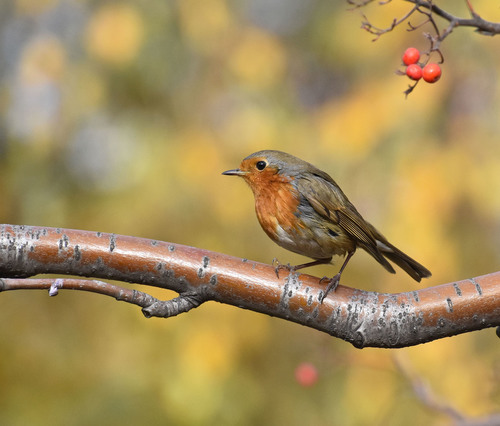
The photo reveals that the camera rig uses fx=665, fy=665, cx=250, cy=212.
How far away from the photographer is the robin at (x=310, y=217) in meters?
3.04

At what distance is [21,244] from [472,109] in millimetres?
3779

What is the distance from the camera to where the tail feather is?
3.20 m

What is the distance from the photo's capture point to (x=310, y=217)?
3.09 meters

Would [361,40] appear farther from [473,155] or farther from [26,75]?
[26,75]

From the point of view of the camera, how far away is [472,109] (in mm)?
4973

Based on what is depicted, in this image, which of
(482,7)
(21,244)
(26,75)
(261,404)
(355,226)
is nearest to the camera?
(21,244)

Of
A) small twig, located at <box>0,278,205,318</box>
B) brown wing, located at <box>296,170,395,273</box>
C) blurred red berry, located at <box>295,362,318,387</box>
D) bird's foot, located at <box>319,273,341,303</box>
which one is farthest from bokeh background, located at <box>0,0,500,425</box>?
small twig, located at <box>0,278,205,318</box>

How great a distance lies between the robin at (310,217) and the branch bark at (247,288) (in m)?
0.57

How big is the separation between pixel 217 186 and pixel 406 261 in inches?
72.7

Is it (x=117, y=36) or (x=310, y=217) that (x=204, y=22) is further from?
(x=310, y=217)

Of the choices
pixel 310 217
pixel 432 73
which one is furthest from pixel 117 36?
pixel 432 73

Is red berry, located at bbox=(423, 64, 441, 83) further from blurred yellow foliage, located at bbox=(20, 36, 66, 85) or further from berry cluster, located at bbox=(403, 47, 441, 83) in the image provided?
blurred yellow foliage, located at bbox=(20, 36, 66, 85)

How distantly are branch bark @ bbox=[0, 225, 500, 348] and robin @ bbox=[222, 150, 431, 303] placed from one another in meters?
0.57

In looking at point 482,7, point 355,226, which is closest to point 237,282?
point 355,226
